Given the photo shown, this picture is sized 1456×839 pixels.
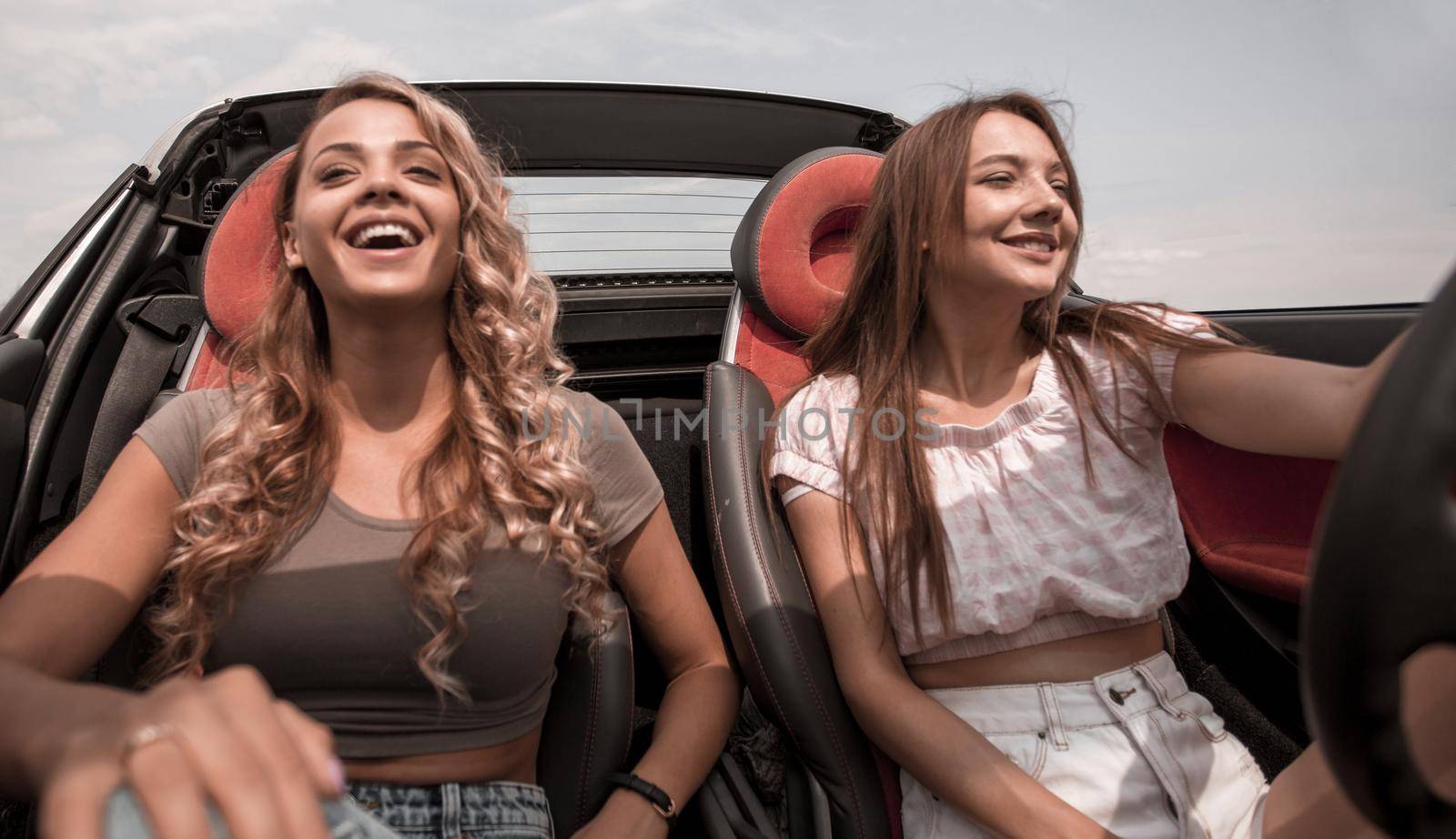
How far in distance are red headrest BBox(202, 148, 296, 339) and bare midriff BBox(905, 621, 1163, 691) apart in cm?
144

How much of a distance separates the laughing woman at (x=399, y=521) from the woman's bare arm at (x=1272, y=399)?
35.2 inches

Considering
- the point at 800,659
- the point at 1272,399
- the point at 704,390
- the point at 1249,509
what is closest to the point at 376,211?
the point at 704,390

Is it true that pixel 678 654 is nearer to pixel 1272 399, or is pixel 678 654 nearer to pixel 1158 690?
pixel 1158 690

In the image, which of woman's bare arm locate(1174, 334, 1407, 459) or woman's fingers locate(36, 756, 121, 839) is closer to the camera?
woman's fingers locate(36, 756, 121, 839)

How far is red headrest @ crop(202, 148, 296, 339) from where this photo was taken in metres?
1.56

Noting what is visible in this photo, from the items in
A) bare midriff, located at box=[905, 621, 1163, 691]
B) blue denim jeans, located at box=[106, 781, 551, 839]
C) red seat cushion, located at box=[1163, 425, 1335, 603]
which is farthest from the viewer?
red seat cushion, located at box=[1163, 425, 1335, 603]

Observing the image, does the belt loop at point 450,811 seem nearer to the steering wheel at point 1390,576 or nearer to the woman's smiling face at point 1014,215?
the steering wheel at point 1390,576

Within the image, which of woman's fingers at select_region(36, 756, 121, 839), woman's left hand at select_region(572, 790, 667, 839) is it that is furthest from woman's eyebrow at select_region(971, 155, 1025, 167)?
woman's fingers at select_region(36, 756, 121, 839)

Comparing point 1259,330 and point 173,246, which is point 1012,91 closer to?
point 1259,330

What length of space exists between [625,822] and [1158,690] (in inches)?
33.8

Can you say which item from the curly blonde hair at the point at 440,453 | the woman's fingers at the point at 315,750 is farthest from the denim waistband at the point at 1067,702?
the woman's fingers at the point at 315,750

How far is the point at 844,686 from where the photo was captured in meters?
1.33

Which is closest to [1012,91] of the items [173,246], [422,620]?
[422,620]

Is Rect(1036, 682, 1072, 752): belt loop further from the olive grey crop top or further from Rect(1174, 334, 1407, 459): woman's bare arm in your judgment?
the olive grey crop top
